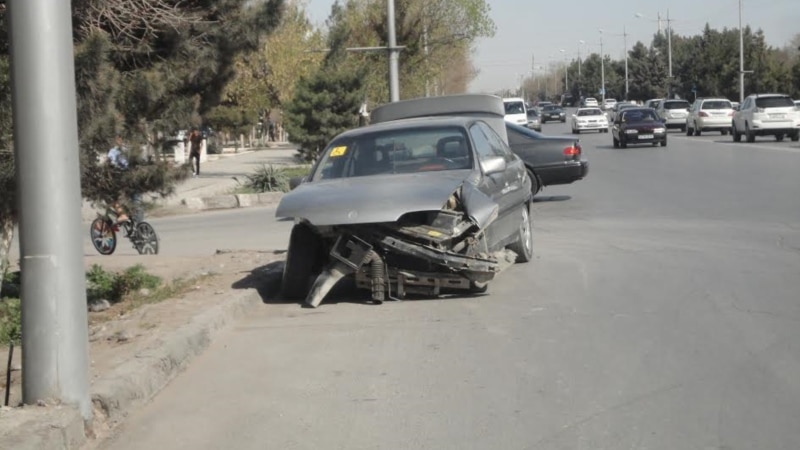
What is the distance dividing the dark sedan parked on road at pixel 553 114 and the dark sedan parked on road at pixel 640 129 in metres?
43.7

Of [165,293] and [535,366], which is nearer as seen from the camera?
[535,366]

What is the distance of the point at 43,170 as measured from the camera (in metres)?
5.31

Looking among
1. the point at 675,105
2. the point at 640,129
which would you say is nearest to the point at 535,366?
the point at 640,129

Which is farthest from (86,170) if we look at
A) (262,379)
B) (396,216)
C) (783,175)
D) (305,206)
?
(783,175)

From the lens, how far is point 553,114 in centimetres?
8519

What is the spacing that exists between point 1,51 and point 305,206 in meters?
2.86

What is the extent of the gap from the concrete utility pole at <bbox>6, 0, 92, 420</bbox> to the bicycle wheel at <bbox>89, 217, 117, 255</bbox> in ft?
34.4

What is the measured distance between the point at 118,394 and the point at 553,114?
266 ft

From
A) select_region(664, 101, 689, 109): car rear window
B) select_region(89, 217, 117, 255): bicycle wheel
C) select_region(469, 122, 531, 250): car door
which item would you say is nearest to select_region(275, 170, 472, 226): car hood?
select_region(469, 122, 531, 250): car door

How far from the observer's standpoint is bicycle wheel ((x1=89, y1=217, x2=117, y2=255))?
15656 millimetres

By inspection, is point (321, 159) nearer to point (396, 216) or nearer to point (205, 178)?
point (396, 216)

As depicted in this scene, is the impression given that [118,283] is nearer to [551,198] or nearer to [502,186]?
[502,186]

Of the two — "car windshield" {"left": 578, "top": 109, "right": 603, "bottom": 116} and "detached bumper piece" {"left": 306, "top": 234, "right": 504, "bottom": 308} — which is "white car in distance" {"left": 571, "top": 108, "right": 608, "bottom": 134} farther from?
"detached bumper piece" {"left": 306, "top": 234, "right": 504, "bottom": 308}

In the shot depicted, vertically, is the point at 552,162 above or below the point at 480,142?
Answer: below
